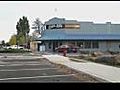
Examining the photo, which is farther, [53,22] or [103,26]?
[103,26]

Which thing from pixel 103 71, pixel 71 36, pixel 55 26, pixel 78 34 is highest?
pixel 55 26

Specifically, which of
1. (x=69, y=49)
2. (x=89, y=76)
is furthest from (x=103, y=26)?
(x=89, y=76)

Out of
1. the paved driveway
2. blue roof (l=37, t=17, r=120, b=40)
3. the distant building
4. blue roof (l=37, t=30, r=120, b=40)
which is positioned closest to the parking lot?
the paved driveway

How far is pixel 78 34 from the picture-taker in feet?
224

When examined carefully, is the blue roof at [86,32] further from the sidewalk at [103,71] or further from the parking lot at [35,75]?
the parking lot at [35,75]

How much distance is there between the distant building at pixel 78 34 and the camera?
62.6m

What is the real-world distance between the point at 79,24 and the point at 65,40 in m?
5.47

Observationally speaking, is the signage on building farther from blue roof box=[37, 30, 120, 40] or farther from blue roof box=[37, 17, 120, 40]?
blue roof box=[37, 30, 120, 40]

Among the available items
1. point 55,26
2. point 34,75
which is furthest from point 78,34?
point 34,75

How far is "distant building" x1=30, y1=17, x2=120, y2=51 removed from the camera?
62562 mm

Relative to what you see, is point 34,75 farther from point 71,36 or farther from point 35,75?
point 71,36

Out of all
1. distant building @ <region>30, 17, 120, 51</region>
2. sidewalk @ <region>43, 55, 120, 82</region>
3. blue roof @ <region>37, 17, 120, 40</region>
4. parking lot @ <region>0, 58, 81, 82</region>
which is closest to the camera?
sidewalk @ <region>43, 55, 120, 82</region>
